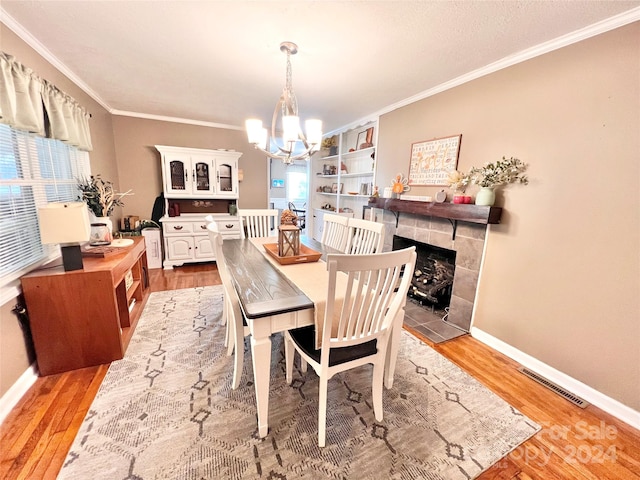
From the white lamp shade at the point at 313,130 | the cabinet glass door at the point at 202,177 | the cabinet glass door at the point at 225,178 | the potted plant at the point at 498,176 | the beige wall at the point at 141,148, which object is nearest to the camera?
the white lamp shade at the point at 313,130

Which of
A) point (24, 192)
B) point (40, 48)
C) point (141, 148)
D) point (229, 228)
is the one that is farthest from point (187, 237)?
point (40, 48)

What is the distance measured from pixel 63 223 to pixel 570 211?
338 cm

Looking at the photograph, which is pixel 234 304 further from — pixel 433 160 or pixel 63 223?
pixel 433 160

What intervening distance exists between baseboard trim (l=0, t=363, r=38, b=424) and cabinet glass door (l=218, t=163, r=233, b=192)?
3.08 m

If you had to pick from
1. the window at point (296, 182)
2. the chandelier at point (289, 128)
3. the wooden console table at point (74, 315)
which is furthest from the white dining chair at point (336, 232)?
the window at point (296, 182)

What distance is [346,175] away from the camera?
4.35 meters

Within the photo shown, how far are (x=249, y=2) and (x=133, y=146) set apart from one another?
3.45m

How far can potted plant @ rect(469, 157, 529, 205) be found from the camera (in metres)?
2.00

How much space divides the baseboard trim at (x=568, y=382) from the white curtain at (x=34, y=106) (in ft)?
12.4

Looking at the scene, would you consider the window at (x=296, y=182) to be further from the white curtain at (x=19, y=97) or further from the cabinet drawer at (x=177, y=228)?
the white curtain at (x=19, y=97)

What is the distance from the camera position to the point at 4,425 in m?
1.38

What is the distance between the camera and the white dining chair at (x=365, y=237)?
202cm

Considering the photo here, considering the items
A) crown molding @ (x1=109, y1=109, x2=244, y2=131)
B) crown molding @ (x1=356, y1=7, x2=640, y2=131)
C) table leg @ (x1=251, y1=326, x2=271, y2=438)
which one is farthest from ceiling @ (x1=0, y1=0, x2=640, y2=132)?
table leg @ (x1=251, y1=326, x2=271, y2=438)

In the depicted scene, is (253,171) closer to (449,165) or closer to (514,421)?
(449,165)
